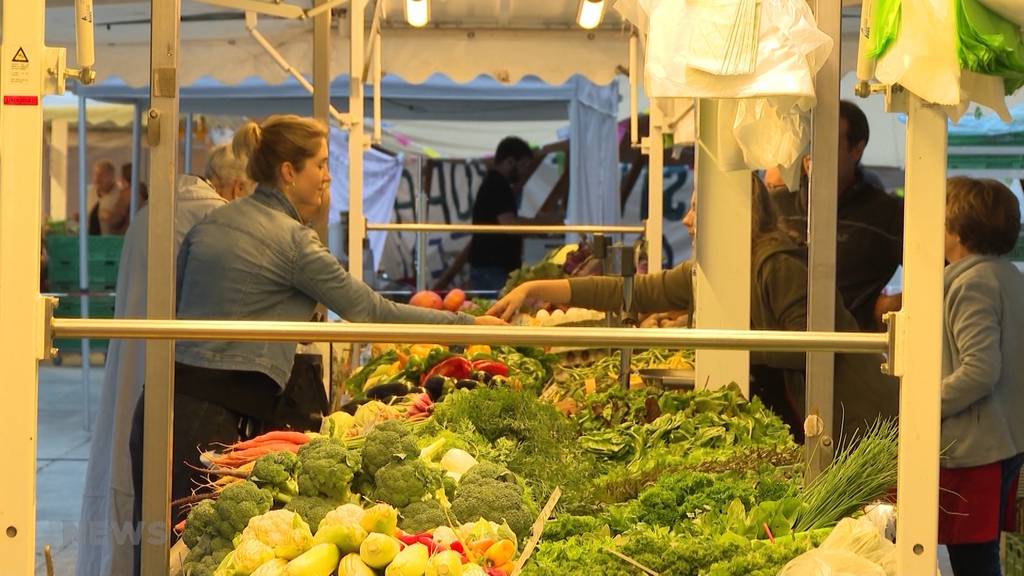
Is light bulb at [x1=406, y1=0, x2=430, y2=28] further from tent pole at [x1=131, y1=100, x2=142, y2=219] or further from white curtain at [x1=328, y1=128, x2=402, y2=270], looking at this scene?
white curtain at [x1=328, y1=128, x2=402, y2=270]

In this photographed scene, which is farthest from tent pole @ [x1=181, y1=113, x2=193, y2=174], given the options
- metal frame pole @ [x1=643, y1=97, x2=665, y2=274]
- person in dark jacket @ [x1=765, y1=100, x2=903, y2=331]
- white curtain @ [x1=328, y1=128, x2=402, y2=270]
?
person in dark jacket @ [x1=765, y1=100, x2=903, y2=331]

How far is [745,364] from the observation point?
14.3 feet

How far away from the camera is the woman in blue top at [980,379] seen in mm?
4375

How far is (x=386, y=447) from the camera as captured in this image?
8.20 feet

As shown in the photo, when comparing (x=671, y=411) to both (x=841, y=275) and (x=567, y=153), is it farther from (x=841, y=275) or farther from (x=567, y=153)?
(x=567, y=153)

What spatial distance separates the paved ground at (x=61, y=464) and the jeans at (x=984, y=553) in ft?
7.15

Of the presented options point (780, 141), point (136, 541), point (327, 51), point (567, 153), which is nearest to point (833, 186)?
point (780, 141)

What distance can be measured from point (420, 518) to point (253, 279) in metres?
2.00

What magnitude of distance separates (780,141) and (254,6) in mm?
2566

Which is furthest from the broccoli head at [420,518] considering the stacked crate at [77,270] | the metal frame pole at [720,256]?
the stacked crate at [77,270]

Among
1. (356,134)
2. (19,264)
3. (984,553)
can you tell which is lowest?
(984,553)

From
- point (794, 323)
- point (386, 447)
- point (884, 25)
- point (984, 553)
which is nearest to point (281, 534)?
point (386, 447)

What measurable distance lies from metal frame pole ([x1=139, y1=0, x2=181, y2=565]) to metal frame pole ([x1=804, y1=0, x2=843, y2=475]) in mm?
1375

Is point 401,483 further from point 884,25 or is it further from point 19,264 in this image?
point 884,25
